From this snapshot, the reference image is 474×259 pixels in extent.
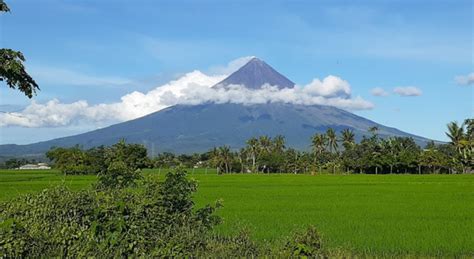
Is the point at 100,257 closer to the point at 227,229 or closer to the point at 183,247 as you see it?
the point at 183,247

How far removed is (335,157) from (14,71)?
3307 inches

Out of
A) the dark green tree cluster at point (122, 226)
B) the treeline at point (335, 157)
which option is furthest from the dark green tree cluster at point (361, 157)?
the dark green tree cluster at point (122, 226)

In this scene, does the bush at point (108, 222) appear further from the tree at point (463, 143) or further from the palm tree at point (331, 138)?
the palm tree at point (331, 138)

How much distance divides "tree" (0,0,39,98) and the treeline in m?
48.9

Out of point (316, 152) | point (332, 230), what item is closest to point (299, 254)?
point (332, 230)

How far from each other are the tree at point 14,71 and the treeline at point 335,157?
48923 millimetres

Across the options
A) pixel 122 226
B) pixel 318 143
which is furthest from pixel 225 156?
pixel 122 226

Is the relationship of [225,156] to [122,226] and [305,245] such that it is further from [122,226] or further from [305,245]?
[305,245]

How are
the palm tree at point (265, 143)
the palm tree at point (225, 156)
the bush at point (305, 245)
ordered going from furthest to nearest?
the palm tree at point (265, 143) < the palm tree at point (225, 156) < the bush at point (305, 245)

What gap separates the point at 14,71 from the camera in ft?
19.2

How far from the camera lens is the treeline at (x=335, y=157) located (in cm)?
7050

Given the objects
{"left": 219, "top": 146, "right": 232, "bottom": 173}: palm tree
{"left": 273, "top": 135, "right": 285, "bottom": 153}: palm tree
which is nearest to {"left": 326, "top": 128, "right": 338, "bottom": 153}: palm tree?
{"left": 273, "top": 135, "right": 285, "bottom": 153}: palm tree

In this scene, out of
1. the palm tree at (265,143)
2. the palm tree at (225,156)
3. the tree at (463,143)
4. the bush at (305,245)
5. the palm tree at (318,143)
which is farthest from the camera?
the palm tree at (265,143)

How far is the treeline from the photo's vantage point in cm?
7050
